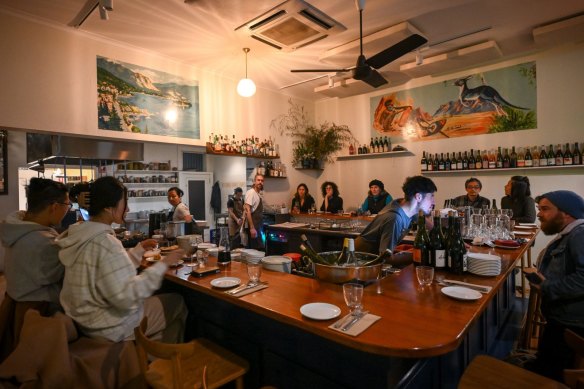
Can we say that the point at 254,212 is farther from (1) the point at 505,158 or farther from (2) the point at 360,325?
(2) the point at 360,325

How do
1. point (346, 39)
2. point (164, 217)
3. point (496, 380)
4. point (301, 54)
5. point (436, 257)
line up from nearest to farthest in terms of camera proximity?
point (496, 380) → point (436, 257) → point (164, 217) → point (346, 39) → point (301, 54)

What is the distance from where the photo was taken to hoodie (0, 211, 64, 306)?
6.75 ft

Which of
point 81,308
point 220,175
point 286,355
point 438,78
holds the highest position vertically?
point 438,78

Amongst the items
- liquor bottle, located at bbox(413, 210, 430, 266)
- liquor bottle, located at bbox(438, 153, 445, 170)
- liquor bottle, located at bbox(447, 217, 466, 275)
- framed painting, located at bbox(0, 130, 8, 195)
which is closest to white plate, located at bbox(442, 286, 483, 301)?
liquor bottle, located at bbox(447, 217, 466, 275)

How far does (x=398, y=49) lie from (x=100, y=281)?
10.6ft

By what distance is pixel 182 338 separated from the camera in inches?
92.4

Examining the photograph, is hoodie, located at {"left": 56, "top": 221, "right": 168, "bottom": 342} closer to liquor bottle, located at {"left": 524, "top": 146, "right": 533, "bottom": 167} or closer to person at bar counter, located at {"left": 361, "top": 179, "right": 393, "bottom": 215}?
person at bar counter, located at {"left": 361, "top": 179, "right": 393, "bottom": 215}

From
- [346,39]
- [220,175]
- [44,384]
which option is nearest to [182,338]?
[44,384]

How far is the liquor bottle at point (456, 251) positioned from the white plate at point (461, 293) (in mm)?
326

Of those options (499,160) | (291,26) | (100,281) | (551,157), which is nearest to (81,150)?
(291,26)

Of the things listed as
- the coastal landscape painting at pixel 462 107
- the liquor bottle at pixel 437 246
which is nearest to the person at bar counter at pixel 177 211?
the liquor bottle at pixel 437 246

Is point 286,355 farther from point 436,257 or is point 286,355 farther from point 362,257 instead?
point 436,257

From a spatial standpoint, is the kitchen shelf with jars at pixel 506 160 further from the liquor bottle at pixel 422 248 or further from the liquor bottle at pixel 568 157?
the liquor bottle at pixel 422 248

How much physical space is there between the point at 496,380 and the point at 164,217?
11.7ft
